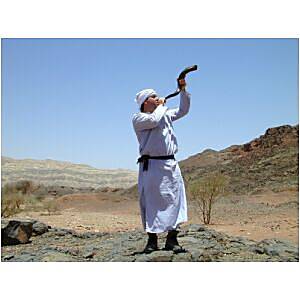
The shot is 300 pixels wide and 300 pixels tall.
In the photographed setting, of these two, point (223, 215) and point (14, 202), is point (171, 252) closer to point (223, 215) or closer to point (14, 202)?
point (223, 215)

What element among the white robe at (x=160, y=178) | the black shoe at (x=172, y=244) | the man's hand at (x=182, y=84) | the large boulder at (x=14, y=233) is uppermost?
the man's hand at (x=182, y=84)

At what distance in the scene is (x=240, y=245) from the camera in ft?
19.7

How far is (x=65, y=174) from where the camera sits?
48.0 metres

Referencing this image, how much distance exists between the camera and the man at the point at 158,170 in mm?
4742

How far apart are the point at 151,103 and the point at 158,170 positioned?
601 mm

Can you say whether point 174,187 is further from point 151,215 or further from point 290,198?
Result: point 290,198

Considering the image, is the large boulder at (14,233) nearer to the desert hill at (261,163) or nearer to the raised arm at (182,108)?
the raised arm at (182,108)

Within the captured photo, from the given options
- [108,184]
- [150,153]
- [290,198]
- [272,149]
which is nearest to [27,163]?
[108,184]

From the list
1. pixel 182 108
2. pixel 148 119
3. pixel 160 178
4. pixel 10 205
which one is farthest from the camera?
pixel 10 205

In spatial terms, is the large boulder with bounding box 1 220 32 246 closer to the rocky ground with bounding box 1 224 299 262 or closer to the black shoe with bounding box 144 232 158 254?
the rocky ground with bounding box 1 224 299 262

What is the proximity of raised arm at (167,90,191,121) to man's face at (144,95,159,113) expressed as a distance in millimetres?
158

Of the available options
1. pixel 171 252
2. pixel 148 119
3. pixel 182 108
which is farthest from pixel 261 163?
pixel 148 119

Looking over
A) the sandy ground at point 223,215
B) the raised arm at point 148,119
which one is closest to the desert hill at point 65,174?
the sandy ground at point 223,215

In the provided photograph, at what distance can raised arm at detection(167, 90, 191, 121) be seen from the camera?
4863 mm
